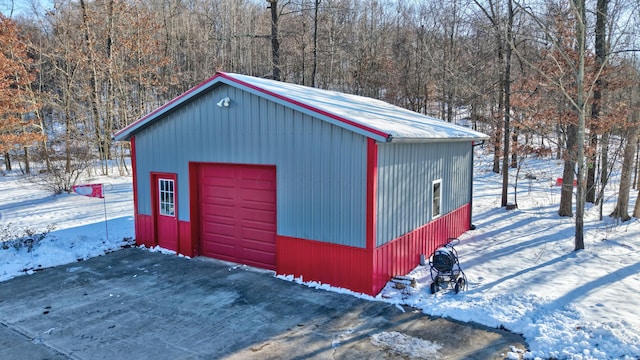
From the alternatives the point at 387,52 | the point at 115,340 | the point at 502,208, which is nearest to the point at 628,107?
the point at 502,208

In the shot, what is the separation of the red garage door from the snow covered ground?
5.39 feet

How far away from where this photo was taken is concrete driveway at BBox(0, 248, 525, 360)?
16.7 ft

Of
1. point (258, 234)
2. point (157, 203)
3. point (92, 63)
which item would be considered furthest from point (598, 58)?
point (92, 63)

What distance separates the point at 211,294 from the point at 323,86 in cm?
2621

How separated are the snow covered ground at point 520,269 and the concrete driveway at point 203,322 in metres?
0.31

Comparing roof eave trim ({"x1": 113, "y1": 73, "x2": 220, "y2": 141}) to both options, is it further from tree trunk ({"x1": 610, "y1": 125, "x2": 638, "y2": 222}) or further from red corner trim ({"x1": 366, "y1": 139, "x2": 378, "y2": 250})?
tree trunk ({"x1": 610, "y1": 125, "x2": 638, "y2": 222})

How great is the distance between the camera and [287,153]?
7410 millimetres

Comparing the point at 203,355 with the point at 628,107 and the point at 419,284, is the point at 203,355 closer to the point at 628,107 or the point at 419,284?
the point at 419,284

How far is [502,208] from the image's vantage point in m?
14.6

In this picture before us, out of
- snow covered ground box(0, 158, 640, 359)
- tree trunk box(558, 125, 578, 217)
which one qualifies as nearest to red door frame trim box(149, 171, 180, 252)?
snow covered ground box(0, 158, 640, 359)

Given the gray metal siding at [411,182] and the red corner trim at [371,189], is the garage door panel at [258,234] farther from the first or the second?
the gray metal siding at [411,182]

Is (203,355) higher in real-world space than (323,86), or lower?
lower

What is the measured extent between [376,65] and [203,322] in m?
25.3

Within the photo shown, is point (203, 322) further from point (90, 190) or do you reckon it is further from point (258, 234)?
point (90, 190)
